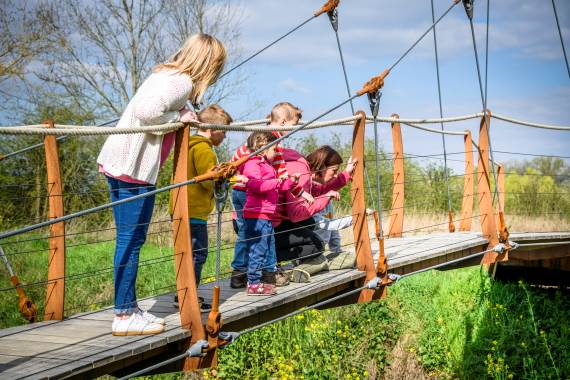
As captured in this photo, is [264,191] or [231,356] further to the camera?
[231,356]

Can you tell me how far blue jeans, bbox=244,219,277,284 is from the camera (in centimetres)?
361

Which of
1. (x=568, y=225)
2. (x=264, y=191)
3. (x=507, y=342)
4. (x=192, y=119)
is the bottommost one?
(x=507, y=342)

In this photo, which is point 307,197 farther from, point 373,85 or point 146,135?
point 146,135

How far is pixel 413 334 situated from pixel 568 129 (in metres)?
3.71

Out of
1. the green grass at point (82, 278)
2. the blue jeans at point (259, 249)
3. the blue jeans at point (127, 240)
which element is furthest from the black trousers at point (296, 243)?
the green grass at point (82, 278)

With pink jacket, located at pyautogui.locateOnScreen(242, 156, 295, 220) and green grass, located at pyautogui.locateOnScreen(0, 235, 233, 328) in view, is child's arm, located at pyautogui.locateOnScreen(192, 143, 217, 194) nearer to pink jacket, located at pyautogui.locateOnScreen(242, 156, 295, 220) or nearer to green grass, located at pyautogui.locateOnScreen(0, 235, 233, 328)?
pink jacket, located at pyautogui.locateOnScreen(242, 156, 295, 220)

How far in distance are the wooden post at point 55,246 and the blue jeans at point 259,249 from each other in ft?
2.76

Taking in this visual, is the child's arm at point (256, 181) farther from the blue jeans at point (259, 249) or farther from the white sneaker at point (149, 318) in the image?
the white sneaker at point (149, 318)

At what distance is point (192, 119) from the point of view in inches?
118

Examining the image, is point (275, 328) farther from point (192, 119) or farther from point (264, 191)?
point (192, 119)

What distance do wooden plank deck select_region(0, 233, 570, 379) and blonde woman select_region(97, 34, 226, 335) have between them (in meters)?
0.12

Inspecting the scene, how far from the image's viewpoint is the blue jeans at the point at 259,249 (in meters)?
3.61

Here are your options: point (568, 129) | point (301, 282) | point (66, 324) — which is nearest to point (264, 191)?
point (301, 282)

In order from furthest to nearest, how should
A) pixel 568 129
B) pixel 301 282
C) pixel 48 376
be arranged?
pixel 568 129 < pixel 301 282 < pixel 48 376
